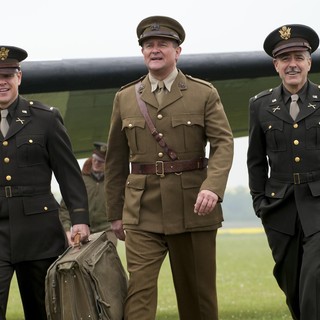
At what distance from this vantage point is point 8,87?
23.8 feet

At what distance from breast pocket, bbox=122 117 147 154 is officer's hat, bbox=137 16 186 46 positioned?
52 cm

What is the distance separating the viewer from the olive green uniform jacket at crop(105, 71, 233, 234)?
287 inches

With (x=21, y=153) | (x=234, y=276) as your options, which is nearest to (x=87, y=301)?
(x=21, y=153)

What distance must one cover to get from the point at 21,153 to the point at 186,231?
1180 millimetres

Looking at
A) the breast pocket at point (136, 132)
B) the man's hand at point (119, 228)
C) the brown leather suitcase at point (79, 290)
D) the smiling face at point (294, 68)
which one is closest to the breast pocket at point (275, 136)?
the smiling face at point (294, 68)

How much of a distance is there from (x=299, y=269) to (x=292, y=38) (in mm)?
1510

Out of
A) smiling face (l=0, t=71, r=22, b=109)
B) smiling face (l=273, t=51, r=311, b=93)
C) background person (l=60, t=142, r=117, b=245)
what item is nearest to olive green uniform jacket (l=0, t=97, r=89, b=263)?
smiling face (l=0, t=71, r=22, b=109)

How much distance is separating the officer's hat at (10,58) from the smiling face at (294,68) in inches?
66.8

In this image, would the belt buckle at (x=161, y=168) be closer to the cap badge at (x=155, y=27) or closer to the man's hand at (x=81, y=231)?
the man's hand at (x=81, y=231)

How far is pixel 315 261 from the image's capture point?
697 centimetres

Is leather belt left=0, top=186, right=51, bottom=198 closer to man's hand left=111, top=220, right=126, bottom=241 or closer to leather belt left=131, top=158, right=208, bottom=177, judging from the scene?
man's hand left=111, top=220, right=126, bottom=241

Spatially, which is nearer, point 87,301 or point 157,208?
point 87,301

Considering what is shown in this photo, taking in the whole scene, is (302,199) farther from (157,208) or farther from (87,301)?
(87,301)

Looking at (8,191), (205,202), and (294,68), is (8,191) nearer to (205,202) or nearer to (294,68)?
(205,202)
